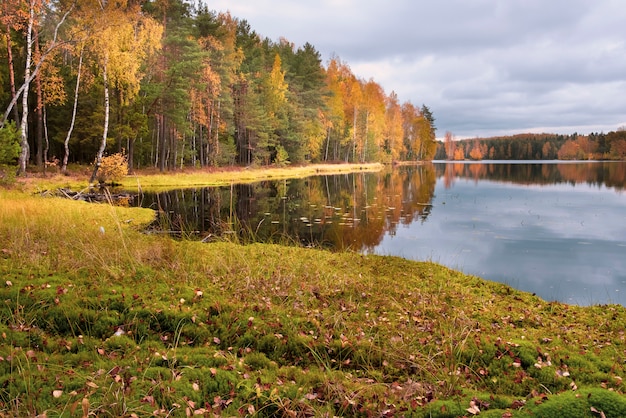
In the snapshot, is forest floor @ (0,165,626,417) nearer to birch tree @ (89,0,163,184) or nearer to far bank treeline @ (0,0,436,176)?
far bank treeline @ (0,0,436,176)

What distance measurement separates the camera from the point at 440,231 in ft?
52.9

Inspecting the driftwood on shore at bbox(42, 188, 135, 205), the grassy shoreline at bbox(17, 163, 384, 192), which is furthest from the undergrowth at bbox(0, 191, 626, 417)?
the driftwood on shore at bbox(42, 188, 135, 205)

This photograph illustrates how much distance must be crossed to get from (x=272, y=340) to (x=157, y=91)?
102 ft

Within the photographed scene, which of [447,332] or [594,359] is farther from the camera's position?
[447,332]

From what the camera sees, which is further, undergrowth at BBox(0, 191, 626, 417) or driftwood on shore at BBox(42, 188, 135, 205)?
driftwood on shore at BBox(42, 188, 135, 205)

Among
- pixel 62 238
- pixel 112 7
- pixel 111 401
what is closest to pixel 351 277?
pixel 111 401

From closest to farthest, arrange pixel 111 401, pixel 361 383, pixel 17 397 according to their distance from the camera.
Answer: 1. pixel 17 397
2. pixel 111 401
3. pixel 361 383

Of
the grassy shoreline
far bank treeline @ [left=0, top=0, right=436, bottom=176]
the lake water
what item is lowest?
the lake water

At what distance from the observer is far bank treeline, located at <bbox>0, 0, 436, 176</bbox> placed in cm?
2311

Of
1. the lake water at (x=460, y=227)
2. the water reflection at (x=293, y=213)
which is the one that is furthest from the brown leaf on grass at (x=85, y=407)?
the lake water at (x=460, y=227)

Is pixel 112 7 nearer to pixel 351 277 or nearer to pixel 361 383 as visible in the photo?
pixel 351 277

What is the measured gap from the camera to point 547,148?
158875mm

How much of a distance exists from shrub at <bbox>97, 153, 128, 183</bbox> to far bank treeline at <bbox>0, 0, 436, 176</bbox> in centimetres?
76

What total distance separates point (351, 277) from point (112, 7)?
2251cm
